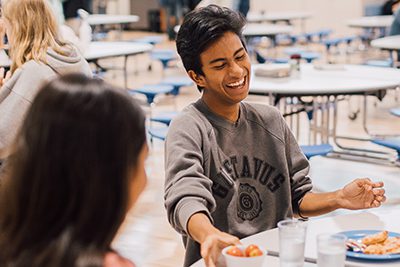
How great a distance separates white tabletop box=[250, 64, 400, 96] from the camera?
14.6 feet

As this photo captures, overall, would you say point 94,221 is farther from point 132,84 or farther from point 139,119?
point 132,84

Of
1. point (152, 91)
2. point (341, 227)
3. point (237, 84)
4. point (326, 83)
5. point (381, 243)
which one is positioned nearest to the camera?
point (381, 243)

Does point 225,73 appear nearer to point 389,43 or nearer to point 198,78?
point 198,78

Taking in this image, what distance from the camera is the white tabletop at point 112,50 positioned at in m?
6.19

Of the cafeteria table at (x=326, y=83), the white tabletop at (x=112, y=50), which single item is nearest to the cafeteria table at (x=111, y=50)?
the white tabletop at (x=112, y=50)

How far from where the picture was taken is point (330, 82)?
4742mm

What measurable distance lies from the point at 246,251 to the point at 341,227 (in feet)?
1.91

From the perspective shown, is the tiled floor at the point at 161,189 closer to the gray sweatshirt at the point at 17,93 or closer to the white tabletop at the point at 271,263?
the gray sweatshirt at the point at 17,93

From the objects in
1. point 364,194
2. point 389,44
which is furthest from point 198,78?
point 389,44

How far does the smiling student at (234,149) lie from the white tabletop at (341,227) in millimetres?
49

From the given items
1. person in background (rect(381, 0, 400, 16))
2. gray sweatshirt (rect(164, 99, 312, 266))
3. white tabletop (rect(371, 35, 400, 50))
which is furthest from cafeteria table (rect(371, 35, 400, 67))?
person in background (rect(381, 0, 400, 16))

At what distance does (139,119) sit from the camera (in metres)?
1.20

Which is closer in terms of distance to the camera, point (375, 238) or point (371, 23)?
point (375, 238)

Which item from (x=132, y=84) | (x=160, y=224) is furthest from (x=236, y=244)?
(x=132, y=84)
